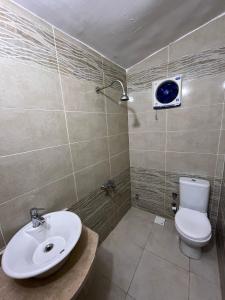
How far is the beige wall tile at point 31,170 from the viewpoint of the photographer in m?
0.83

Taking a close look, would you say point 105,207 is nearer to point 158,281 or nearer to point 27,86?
point 158,281

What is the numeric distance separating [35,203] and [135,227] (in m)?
1.47

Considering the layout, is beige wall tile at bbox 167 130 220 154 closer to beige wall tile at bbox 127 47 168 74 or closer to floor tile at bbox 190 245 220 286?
beige wall tile at bbox 127 47 168 74

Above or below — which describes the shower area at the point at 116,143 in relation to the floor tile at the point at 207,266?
above

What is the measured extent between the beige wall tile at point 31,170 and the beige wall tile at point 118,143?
65 centimetres

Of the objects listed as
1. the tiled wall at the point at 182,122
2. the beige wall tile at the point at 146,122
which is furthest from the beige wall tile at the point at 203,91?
the beige wall tile at the point at 146,122

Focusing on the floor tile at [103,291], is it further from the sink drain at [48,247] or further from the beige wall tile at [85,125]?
the beige wall tile at [85,125]

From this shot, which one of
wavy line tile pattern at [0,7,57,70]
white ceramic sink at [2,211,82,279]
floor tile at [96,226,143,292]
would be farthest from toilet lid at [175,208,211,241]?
wavy line tile pattern at [0,7,57,70]

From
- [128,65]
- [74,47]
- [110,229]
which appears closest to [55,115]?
[74,47]

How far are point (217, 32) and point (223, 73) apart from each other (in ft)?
1.29

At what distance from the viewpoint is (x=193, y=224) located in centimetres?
141

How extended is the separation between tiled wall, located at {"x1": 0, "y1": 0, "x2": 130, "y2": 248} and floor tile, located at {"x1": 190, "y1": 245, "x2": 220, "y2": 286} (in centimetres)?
104

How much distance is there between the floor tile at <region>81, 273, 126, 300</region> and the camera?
1163mm

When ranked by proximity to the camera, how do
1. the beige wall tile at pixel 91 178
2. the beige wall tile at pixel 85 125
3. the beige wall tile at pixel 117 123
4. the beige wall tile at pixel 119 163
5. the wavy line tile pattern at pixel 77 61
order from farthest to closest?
the beige wall tile at pixel 119 163 < the beige wall tile at pixel 117 123 < the beige wall tile at pixel 91 178 < the beige wall tile at pixel 85 125 < the wavy line tile pattern at pixel 77 61
